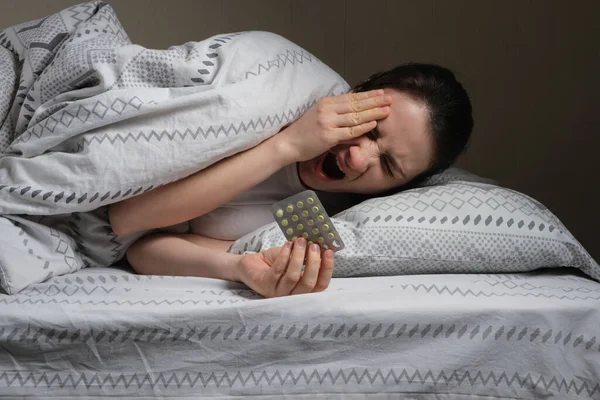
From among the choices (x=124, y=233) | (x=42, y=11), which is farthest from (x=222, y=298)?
(x=42, y=11)

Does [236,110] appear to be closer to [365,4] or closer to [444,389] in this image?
[444,389]

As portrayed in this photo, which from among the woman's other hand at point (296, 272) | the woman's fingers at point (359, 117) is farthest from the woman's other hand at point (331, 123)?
the woman's other hand at point (296, 272)

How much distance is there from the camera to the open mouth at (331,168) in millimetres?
1053

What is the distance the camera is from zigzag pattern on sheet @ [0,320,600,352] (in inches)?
29.6

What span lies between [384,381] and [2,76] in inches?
29.8

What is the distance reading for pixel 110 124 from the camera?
0.89 meters

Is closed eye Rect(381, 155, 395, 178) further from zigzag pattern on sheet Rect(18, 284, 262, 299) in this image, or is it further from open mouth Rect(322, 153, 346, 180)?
zigzag pattern on sheet Rect(18, 284, 262, 299)

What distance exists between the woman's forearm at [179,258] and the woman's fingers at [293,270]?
10cm

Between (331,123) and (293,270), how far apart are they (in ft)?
0.88

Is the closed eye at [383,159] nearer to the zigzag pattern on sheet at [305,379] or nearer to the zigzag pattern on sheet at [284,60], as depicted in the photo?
the zigzag pattern on sheet at [284,60]

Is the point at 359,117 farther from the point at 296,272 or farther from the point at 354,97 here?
the point at 296,272

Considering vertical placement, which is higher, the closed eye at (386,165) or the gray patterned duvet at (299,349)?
the closed eye at (386,165)

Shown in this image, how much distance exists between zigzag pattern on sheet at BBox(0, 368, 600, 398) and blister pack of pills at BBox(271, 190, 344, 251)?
0.53ft

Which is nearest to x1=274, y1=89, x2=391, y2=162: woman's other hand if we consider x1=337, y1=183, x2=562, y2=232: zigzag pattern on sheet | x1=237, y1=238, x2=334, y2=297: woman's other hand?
x1=337, y1=183, x2=562, y2=232: zigzag pattern on sheet
